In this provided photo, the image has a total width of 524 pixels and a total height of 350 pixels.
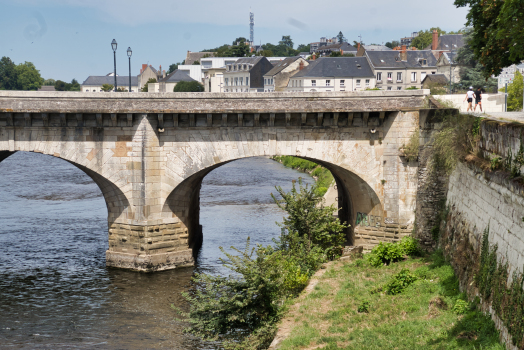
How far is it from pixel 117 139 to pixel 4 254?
821 centimetres

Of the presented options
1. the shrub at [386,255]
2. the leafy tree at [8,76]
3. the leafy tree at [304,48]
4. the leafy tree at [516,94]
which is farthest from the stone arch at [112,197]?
the leafy tree at [304,48]

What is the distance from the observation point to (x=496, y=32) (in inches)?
661

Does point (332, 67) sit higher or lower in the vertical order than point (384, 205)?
higher

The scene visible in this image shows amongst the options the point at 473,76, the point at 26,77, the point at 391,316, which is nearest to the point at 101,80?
the point at 26,77

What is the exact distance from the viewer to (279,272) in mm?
15805

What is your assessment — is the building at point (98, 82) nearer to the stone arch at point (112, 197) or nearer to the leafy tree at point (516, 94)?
the leafy tree at point (516, 94)

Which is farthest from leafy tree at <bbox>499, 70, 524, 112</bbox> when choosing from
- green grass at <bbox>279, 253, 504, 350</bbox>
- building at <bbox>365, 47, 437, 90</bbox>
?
building at <bbox>365, 47, 437, 90</bbox>

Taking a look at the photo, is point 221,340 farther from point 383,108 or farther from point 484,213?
point 383,108

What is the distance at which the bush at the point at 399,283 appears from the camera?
16.4 meters

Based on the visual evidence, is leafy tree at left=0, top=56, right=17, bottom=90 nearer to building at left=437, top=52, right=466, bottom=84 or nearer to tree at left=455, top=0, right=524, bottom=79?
building at left=437, top=52, right=466, bottom=84

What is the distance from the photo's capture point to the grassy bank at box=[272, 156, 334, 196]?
Result: 40.9m

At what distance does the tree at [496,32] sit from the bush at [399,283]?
6.57 m

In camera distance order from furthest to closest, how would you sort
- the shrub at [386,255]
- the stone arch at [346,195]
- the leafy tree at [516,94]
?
1. the leafy tree at [516,94]
2. the stone arch at [346,195]
3. the shrub at [386,255]

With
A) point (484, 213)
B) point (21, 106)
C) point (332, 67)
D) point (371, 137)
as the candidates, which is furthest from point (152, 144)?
point (332, 67)
